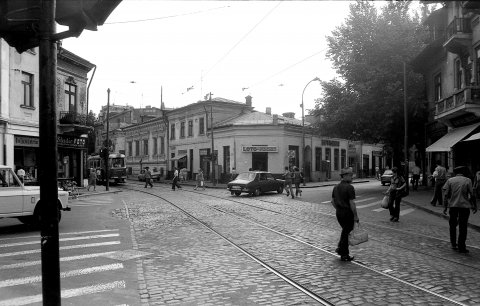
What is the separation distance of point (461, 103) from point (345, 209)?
15170 millimetres

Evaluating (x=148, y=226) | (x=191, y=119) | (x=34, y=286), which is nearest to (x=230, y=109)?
(x=191, y=119)

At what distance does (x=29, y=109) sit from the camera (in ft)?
83.5

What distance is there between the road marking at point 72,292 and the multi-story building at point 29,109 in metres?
14.9

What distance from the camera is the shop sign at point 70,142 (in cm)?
3027

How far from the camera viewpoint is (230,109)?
46.5 m

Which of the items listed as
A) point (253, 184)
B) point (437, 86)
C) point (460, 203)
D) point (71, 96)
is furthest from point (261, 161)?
point (460, 203)

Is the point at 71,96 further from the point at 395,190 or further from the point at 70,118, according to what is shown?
the point at 395,190

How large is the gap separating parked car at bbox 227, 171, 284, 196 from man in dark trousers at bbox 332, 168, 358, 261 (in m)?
17.8

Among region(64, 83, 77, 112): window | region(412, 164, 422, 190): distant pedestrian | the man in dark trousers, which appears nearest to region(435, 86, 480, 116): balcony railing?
region(412, 164, 422, 190): distant pedestrian

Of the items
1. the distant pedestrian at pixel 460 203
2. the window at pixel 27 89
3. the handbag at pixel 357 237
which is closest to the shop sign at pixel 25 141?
the window at pixel 27 89

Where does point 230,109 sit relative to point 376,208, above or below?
above

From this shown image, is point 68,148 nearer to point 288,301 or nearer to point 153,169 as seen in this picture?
point 153,169

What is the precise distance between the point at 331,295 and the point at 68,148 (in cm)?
2927

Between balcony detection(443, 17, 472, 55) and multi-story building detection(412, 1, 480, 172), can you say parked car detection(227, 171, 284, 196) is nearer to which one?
multi-story building detection(412, 1, 480, 172)
